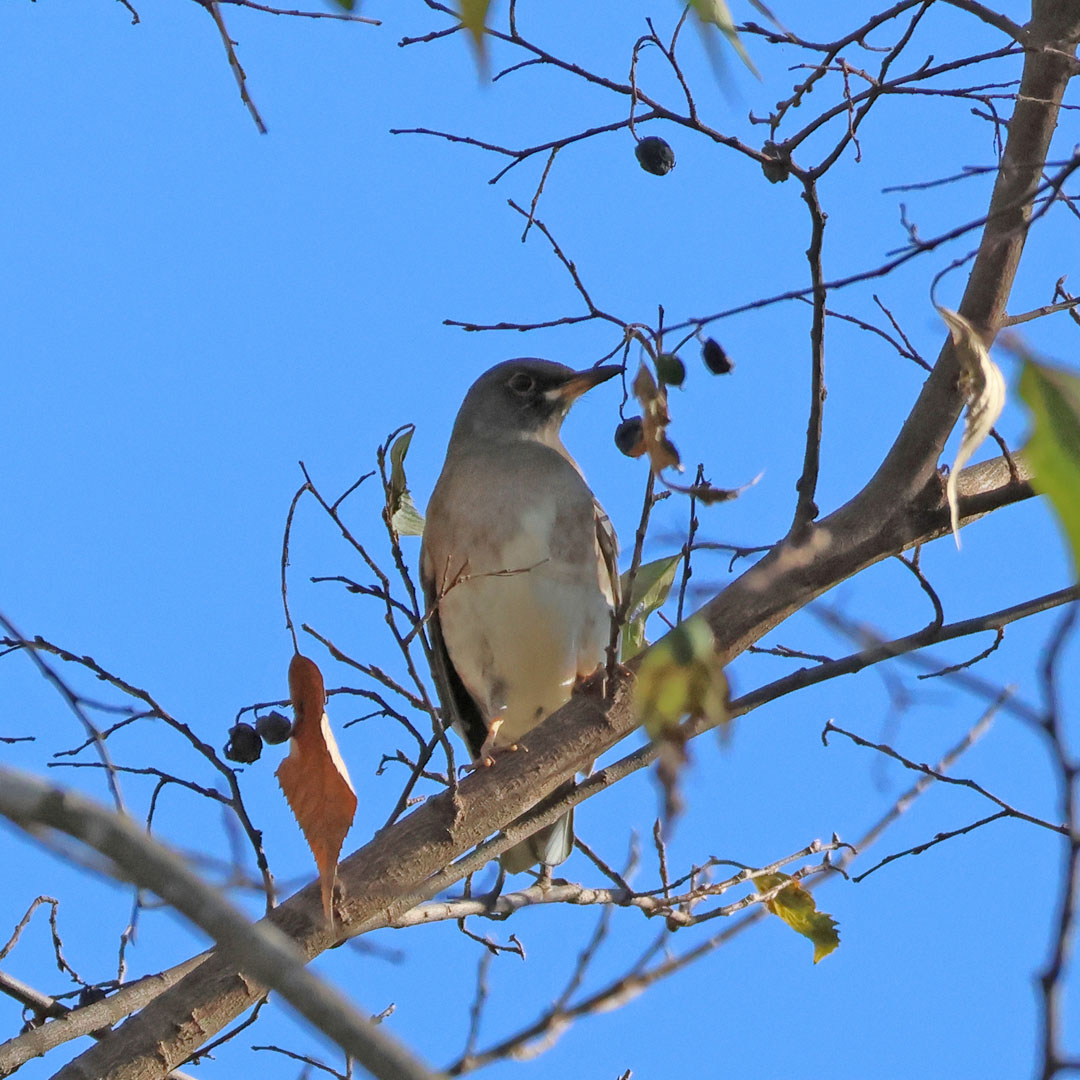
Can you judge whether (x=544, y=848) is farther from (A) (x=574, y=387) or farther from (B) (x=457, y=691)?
(A) (x=574, y=387)

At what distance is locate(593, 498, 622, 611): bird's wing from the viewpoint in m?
5.45

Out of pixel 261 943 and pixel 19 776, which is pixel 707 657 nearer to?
pixel 261 943

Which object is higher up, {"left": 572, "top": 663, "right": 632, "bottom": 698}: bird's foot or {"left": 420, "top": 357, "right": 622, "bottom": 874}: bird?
{"left": 420, "top": 357, "right": 622, "bottom": 874}: bird

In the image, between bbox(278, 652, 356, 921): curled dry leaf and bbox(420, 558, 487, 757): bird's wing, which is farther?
bbox(420, 558, 487, 757): bird's wing

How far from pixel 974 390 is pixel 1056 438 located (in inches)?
28.7

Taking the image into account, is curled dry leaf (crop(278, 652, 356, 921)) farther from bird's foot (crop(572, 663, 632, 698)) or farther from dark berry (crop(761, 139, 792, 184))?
dark berry (crop(761, 139, 792, 184))

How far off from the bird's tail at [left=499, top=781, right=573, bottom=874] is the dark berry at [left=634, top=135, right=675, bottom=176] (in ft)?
6.43

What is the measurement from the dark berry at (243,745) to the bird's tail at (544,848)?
1.01 meters

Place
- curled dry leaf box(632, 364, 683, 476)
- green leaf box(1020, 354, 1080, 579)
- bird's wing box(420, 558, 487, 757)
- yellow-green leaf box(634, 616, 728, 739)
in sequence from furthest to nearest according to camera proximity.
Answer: bird's wing box(420, 558, 487, 757)
curled dry leaf box(632, 364, 683, 476)
yellow-green leaf box(634, 616, 728, 739)
green leaf box(1020, 354, 1080, 579)

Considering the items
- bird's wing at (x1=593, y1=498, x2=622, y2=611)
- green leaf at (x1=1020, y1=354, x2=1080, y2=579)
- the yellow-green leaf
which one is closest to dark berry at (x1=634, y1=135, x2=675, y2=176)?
bird's wing at (x1=593, y1=498, x2=622, y2=611)

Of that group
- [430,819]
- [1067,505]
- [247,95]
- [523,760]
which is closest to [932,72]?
[247,95]

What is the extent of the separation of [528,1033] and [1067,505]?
1.77 meters

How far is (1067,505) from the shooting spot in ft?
3.48

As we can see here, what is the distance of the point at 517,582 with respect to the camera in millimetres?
5320
